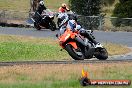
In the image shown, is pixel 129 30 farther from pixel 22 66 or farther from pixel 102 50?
pixel 22 66

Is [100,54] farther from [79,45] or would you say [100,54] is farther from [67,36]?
[67,36]

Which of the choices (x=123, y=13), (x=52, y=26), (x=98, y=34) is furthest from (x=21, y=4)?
(x=98, y=34)

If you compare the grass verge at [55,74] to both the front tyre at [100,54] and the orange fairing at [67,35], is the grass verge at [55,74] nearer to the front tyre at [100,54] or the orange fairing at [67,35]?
the front tyre at [100,54]

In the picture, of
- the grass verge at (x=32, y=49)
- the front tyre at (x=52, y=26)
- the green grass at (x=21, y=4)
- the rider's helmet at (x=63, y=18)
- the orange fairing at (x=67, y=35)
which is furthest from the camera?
the green grass at (x=21, y=4)

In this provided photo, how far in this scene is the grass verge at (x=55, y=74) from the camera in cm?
1016

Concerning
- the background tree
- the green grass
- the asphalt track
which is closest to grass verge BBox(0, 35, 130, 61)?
the asphalt track

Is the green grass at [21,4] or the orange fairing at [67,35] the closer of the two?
the orange fairing at [67,35]

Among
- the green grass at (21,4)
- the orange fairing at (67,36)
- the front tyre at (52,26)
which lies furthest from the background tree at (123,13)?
the green grass at (21,4)

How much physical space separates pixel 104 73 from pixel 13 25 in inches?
847

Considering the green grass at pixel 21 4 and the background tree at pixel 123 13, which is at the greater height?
the background tree at pixel 123 13

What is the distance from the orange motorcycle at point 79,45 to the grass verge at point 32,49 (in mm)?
2860

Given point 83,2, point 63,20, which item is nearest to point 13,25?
point 83,2

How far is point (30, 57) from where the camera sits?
20.4 meters

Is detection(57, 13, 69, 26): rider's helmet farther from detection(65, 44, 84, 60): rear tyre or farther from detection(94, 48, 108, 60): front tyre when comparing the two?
detection(94, 48, 108, 60): front tyre
